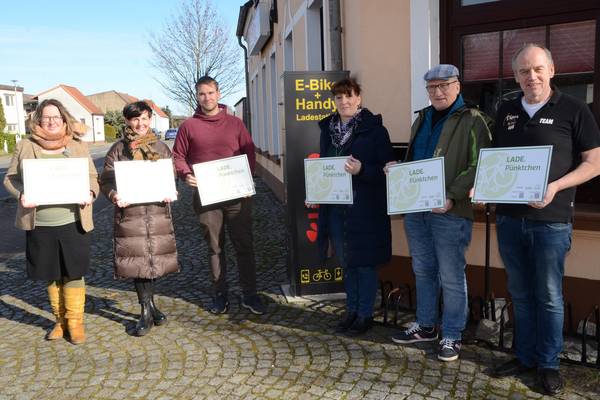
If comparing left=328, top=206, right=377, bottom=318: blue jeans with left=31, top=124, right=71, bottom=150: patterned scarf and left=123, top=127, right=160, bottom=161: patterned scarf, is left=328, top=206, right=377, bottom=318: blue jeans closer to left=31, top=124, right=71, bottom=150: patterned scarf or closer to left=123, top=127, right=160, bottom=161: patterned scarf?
left=123, top=127, right=160, bottom=161: patterned scarf

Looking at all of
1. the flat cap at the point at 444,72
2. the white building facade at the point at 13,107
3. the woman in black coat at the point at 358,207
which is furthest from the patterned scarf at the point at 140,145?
the white building facade at the point at 13,107

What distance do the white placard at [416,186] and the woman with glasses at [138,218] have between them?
5.77 ft

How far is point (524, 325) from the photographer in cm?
321

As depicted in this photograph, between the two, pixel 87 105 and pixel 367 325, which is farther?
pixel 87 105

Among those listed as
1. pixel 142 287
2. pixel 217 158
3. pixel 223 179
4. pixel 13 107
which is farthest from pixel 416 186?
pixel 13 107

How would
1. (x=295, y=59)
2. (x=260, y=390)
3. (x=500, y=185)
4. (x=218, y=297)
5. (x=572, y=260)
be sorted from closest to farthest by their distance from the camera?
(x=500, y=185) < (x=260, y=390) < (x=572, y=260) < (x=218, y=297) < (x=295, y=59)

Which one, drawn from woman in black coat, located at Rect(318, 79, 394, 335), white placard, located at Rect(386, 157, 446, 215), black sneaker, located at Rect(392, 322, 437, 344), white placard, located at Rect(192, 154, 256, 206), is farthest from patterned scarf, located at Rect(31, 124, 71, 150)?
black sneaker, located at Rect(392, 322, 437, 344)

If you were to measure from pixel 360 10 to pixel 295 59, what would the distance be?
4.29 m

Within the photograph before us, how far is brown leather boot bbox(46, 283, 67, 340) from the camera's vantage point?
A: 4078mm

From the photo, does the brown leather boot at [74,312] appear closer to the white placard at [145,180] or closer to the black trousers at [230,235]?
the white placard at [145,180]

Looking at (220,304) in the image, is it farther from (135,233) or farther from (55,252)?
(55,252)

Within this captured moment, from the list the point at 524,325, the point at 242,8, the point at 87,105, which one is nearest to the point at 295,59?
the point at 524,325

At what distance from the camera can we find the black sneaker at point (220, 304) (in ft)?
15.0

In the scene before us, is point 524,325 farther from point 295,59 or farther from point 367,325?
point 295,59
